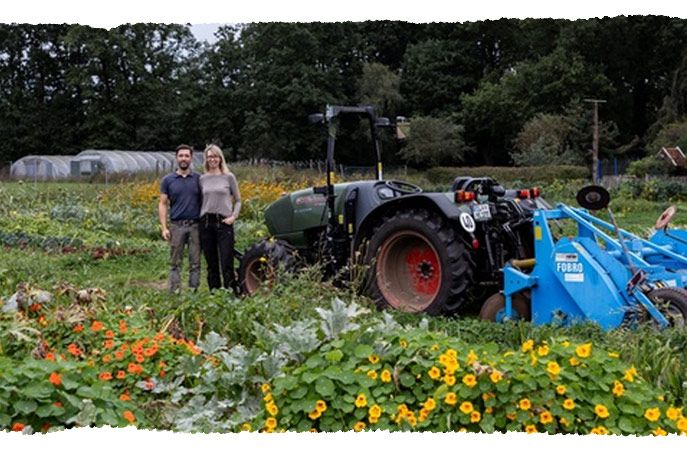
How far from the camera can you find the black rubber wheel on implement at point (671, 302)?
5.09m

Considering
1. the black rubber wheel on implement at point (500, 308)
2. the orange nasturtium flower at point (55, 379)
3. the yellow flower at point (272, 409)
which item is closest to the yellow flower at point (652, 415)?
the yellow flower at point (272, 409)

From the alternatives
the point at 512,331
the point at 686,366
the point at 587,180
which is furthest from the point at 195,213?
the point at 587,180

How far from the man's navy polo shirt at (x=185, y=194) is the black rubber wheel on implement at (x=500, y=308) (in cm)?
250

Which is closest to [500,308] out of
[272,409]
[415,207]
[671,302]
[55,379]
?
[415,207]

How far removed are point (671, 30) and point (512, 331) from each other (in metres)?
2.11

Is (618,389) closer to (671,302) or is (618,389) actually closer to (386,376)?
(386,376)

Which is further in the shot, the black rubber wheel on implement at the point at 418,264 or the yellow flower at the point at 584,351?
the black rubber wheel on implement at the point at 418,264

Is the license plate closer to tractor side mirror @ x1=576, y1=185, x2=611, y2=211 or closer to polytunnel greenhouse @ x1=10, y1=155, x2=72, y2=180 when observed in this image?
tractor side mirror @ x1=576, y1=185, x2=611, y2=211

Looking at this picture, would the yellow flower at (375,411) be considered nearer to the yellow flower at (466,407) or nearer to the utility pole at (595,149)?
the yellow flower at (466,407)

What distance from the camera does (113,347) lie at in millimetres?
4270

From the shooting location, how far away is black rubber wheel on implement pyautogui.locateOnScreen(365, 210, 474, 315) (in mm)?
6180

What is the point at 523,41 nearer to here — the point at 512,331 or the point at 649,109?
the point at 512,331

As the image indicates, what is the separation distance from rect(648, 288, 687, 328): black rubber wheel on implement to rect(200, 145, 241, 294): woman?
331cm

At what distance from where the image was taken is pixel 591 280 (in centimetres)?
537
